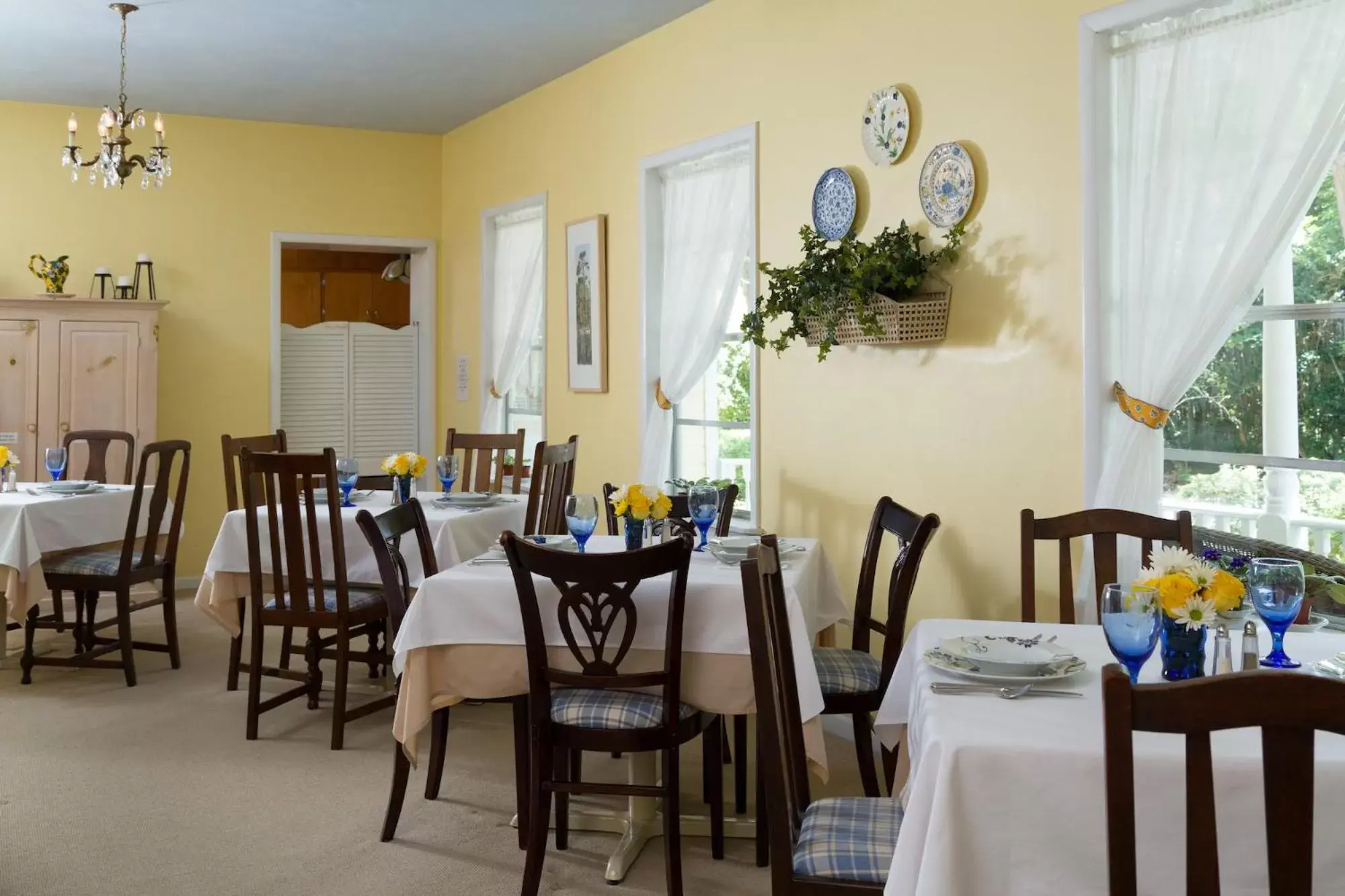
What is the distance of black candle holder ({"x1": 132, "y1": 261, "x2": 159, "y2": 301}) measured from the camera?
6.76m

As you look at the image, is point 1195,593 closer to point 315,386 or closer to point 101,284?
point 315,386

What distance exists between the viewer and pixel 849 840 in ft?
6.53

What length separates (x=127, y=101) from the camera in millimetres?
6605

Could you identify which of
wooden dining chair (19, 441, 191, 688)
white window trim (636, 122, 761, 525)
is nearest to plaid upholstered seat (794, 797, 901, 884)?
white window trim (636, 122, 761, 525)

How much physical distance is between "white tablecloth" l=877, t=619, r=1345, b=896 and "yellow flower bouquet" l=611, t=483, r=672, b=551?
1532 millimetres

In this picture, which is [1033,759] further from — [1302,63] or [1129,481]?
[1302,63]

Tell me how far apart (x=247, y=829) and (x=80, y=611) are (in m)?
2.37

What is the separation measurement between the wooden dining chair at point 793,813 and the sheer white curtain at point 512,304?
14.5 feet

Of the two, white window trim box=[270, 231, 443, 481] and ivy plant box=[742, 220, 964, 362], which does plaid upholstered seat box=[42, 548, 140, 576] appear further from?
ivy plant box=[742, 220, 964, 362]

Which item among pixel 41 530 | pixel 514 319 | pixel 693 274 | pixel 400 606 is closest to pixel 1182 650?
pixel 400 606

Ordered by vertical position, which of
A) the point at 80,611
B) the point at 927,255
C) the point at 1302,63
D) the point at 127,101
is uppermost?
the point at 127,101

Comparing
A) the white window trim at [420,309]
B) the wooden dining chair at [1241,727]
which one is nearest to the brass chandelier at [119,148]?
the white window trim at [420,309]

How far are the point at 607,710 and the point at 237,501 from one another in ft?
10.3

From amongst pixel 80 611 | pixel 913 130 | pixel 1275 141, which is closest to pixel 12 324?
pixel 80 611
